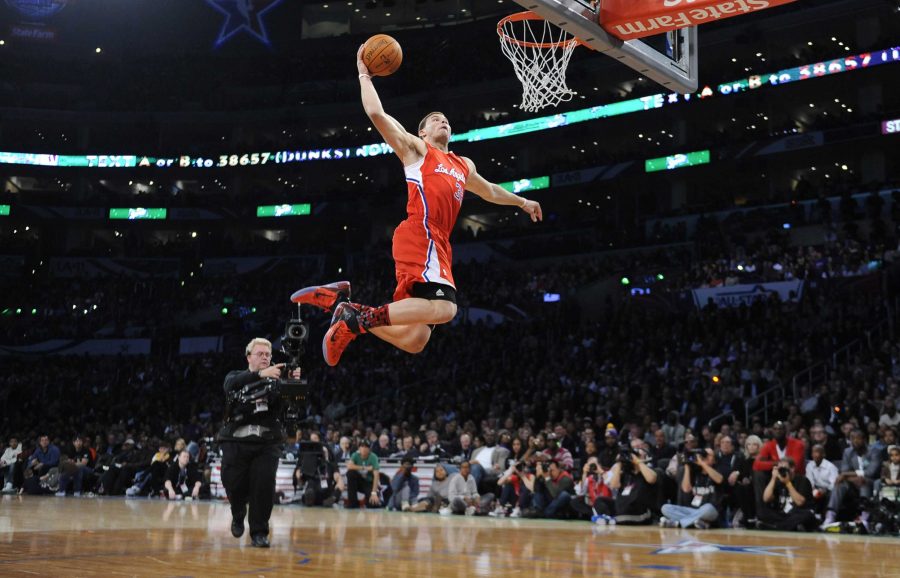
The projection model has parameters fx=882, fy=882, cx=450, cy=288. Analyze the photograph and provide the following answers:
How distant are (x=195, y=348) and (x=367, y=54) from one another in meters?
32.5

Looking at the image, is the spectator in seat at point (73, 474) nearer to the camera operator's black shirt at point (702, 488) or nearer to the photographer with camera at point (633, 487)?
the photographer with camera at point (633, 487)

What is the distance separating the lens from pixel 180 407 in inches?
1153

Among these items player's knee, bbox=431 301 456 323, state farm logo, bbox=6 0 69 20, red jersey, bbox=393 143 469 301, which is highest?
state farm logo, bbox=6 0 69 20

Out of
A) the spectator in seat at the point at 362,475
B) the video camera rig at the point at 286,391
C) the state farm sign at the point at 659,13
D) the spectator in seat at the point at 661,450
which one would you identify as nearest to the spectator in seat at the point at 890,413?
the spectator in seat at the point at 661,450

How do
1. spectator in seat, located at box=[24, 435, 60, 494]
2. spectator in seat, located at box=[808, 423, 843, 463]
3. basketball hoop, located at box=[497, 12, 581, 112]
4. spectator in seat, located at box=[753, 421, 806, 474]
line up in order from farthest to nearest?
spectator in seat, located at box=[24, 435, 60, 494]
spectator in seat, located at box=[808, 423, 843, 463]
spectator in seat, located at box=[753, 421, 806, 474]
basketball hoop, located at box=[497, 12, 581, 112]

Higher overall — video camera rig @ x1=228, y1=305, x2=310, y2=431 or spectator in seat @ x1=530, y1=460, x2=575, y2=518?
video camera rig @ x1=228, y1=305, x2=310, y2=431

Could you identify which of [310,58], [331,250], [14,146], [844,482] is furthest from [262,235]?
[844,482]

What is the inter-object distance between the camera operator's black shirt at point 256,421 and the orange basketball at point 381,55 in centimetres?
333

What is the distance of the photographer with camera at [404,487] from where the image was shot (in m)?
16.5

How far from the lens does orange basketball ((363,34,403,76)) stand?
6.12 metres

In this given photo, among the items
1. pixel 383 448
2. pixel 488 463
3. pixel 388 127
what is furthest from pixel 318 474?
pixel 388 127

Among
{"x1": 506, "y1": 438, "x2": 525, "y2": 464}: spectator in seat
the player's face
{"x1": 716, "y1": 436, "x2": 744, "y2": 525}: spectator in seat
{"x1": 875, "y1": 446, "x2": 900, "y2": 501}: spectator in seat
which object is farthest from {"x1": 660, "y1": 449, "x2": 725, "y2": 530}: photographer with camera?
the player's face

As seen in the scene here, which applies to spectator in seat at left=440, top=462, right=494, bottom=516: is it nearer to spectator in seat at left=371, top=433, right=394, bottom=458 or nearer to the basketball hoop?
spectator in seat at left=371, top=433, right=394, bottom=458

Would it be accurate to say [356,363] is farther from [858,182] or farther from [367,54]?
[367,54]
